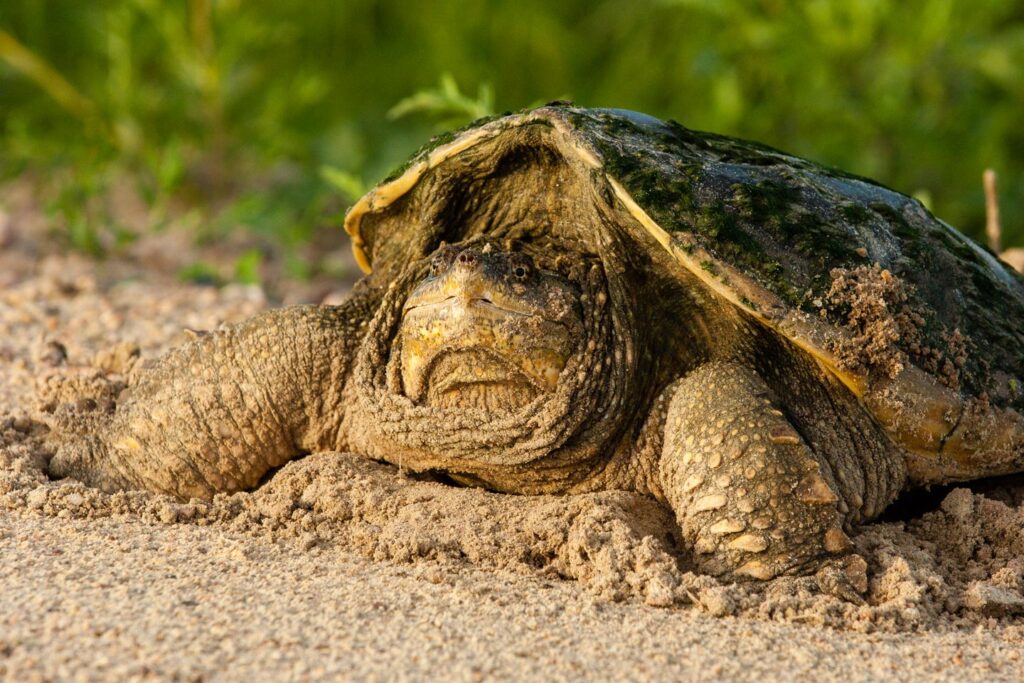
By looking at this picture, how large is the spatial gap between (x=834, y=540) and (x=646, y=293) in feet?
2.63

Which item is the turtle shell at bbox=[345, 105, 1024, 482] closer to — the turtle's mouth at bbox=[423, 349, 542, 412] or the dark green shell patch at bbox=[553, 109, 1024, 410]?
the dark green shell patch at bbox=[553, 109, 1024, 410]

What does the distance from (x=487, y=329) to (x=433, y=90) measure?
10.6 feet

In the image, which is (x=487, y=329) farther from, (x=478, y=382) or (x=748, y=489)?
(x=748, y=489)

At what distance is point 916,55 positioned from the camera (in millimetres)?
6105

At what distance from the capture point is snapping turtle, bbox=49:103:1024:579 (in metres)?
2.74

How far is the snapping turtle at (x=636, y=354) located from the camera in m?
2.74

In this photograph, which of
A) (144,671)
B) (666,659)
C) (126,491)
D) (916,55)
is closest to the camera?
(144,671)

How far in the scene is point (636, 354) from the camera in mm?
A: 2912

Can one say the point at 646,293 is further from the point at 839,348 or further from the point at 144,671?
the point at 144,671

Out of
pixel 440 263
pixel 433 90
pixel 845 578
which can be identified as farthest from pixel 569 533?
pixel 433 90

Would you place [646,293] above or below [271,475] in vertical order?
above

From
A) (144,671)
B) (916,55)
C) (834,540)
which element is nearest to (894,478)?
(834,540)

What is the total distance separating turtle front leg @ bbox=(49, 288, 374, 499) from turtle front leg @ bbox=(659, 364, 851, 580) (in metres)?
0.98

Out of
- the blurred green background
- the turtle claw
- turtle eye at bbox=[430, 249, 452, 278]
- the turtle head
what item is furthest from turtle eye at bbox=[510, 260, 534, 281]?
the blurred green background
